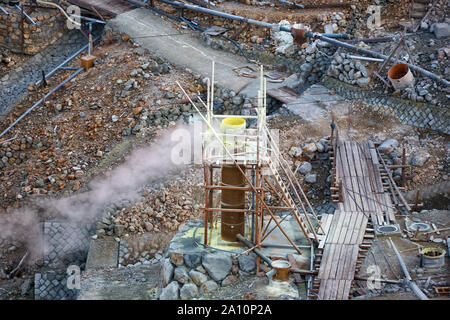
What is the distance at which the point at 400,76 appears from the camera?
32.1m

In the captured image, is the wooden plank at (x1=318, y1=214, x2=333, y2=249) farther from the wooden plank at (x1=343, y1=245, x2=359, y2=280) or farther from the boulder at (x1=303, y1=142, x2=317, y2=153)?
the boulder at (x1=303, y1=142, x2=317, y2=153)

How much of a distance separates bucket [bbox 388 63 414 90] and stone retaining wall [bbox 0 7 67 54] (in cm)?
1573

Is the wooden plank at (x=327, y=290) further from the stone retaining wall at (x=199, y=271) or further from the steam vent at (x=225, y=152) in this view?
the stone retaining wall at (x=199, y=271)

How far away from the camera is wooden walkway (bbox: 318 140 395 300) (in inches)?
921

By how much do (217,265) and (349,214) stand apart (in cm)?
540

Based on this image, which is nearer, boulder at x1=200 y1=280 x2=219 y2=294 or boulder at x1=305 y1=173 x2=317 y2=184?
boulder at x1=200 y1=280 x2=219 y2=294

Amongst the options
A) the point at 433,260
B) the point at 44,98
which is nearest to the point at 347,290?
the point at 433,260

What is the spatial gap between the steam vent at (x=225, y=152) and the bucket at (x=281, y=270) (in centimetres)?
5

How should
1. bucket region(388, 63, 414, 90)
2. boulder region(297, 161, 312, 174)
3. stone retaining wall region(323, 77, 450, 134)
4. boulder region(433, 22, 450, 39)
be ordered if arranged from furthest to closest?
boulder region(433, 22, 450, 39)
bucket region(388, 63, 414, 90)
stone retaining wall region(323, 77, 450, 134)
boulder region(297, 161, 312, 174)

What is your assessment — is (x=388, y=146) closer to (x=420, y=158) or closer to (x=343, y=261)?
(x=420, y=158)

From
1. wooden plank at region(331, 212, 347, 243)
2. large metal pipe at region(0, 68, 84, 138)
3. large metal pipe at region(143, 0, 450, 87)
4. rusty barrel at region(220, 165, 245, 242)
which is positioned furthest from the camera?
large metal pipe at region(0, 68, 84, 138)

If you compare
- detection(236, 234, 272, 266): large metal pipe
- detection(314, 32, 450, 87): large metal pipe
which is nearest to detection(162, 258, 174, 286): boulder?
detection(236, 234, 272, 266): large metal pipe
